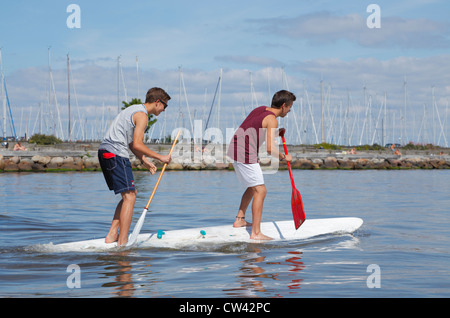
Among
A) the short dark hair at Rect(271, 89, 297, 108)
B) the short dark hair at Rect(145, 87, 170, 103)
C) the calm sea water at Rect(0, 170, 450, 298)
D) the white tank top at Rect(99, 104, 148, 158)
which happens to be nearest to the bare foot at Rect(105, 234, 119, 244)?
the calm sea water at Rect(0, 170, 450, 298)

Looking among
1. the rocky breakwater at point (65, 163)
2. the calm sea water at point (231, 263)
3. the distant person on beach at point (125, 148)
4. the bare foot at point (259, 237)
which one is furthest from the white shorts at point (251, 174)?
the rocky breakwater at point (65, 163)

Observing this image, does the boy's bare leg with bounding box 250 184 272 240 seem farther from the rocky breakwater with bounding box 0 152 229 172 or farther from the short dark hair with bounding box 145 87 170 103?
the rocky breakwater with bounding box 0 152 229 172

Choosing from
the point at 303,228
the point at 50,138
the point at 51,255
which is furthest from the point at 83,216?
the point at 50,138

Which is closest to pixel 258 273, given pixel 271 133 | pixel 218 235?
pixel 218 235

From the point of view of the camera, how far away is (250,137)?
734 cm

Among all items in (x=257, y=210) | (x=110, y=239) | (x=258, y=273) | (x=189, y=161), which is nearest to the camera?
(x=258, y=273)

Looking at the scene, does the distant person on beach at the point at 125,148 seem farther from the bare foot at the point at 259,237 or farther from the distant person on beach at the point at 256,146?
the bare foot at the point at 259,237

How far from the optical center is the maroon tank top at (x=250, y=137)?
286 inches

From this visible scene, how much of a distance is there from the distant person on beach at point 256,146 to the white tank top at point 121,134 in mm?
1608

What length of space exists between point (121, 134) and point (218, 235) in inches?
84.0

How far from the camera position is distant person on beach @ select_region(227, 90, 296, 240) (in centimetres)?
721

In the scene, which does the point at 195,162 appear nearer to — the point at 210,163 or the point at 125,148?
the point at 210,163

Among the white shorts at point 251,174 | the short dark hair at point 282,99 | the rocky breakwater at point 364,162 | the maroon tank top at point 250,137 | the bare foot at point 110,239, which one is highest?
the short dark hair at point 282,99

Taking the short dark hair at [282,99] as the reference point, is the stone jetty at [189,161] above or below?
below
